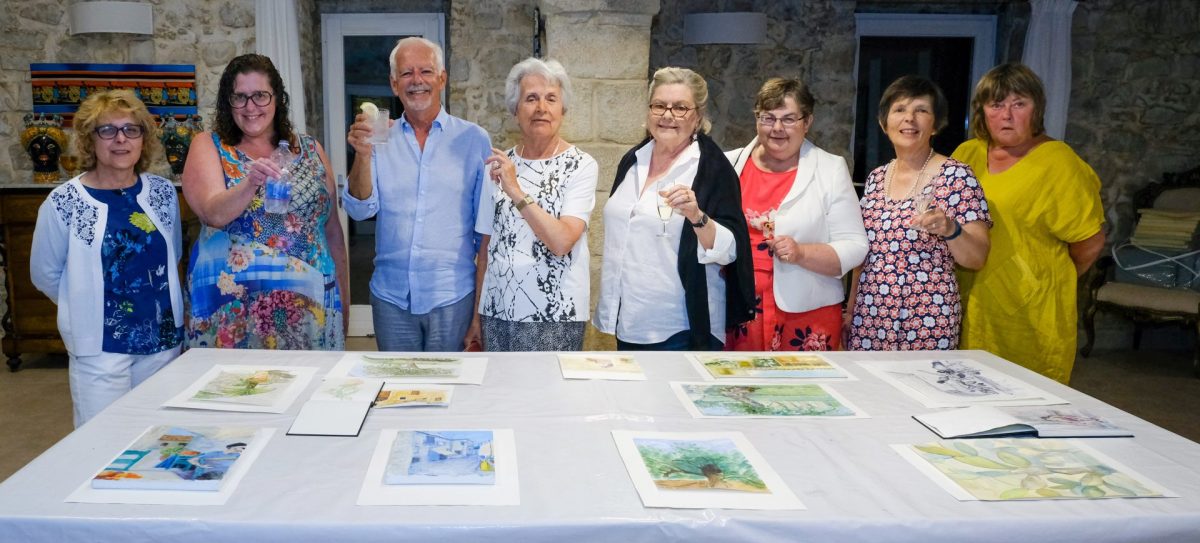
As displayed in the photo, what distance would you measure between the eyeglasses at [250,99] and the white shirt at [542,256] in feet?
2.25

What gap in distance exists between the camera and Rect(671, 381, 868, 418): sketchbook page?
166cm

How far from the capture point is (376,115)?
2.16 m

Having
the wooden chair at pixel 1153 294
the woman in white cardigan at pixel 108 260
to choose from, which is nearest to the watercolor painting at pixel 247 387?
the woman in white cardigan at pixel 108 260

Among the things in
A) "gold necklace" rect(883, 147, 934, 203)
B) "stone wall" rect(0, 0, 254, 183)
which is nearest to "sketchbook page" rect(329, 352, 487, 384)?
"gold necklace" rect(883, 147, 934, 203)

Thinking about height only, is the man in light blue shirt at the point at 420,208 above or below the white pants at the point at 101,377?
above

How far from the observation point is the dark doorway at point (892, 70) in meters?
5.64

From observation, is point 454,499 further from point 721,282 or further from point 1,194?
point 1,194

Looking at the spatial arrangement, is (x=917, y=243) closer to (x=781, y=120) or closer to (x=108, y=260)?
(x=781, y=120)

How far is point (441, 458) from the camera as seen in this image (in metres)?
1.38

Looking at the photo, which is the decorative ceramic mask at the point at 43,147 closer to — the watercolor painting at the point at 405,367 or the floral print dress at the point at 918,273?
the watercolor painting at the point at 405,367

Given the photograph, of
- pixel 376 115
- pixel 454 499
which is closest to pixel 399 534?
pixel 454 499

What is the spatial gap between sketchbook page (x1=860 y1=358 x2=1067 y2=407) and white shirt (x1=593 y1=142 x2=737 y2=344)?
0.51 metres

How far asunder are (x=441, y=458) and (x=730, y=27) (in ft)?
13.6

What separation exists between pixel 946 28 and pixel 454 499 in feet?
17.9
